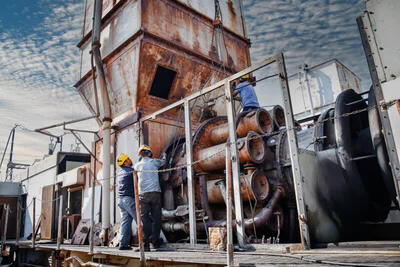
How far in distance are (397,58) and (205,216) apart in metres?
4.15

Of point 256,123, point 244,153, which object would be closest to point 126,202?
point 244,153

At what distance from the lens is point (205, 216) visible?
5.98 metres

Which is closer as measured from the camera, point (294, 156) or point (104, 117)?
point (294, 156)

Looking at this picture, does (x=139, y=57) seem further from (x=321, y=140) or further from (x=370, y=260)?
(x=370, y=260)

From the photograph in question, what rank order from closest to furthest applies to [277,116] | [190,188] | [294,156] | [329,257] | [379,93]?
[329,257], [379,93], [294,156], [190,188], [277,116]

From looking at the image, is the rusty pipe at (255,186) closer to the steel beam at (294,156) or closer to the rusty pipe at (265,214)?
the rusty pipe at (265,214)

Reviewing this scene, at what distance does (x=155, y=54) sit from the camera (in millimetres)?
7762

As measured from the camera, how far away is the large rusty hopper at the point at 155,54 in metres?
7.77

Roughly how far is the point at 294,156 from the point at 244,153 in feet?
3.57

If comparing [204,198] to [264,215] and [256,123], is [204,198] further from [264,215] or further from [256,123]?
[256,123]

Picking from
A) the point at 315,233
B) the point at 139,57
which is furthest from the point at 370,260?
the point at 139,57

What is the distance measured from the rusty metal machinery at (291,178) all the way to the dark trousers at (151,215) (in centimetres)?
53

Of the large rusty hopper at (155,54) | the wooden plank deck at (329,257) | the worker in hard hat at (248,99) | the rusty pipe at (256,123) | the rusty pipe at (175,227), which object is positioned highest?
the large rusty hopper at (155,54)

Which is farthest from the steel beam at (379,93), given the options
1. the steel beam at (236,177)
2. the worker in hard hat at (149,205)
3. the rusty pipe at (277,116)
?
the worker in hard hat at (149,205)
